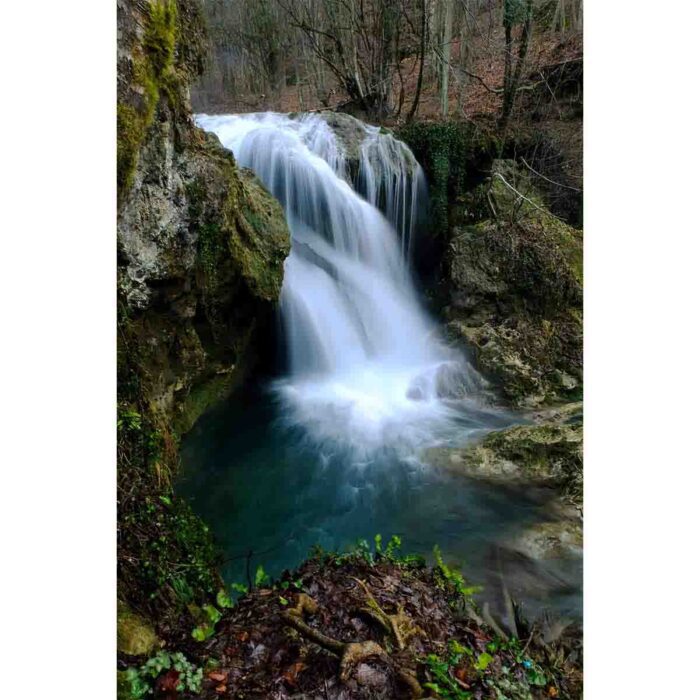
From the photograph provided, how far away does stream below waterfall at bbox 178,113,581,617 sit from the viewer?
9.58 ft

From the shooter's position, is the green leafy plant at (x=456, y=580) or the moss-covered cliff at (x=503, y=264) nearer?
Result: the green leafy plant at (x=456, y=580)

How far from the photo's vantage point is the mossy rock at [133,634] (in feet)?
5.23

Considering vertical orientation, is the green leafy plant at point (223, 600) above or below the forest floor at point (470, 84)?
below

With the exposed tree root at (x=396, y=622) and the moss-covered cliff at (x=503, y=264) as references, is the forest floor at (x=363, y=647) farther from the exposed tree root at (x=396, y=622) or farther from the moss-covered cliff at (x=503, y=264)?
the moss-covered cliff at (x=503, y=264)

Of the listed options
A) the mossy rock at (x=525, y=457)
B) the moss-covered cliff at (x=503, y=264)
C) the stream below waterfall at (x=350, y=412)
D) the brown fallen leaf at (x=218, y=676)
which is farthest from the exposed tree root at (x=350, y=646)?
the moss-covered cliff at (x=503, y=264)

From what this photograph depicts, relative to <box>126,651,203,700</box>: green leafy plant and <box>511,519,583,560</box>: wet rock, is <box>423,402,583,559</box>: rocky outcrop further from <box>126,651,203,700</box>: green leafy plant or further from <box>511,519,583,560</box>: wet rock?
<box>126,651,203,700</box>: green leafy plant

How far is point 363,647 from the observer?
1671mm

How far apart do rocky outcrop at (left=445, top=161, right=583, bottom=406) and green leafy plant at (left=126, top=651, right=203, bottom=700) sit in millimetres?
3804

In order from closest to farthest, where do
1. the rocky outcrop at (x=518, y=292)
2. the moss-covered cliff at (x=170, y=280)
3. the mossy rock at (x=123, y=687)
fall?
the mossy rock at (x=123, y=687)
the moss-covered cliff at (x=170, y=280)
the rocky outcrop at (x=518, y=292)

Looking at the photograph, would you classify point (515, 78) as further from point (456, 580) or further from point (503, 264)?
point (456, 580)

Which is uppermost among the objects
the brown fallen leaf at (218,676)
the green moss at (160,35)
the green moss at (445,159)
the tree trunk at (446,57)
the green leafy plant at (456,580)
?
the tree trunk at (446,57)

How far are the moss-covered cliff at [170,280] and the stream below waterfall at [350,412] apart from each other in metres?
0.53

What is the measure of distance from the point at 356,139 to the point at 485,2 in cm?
211
